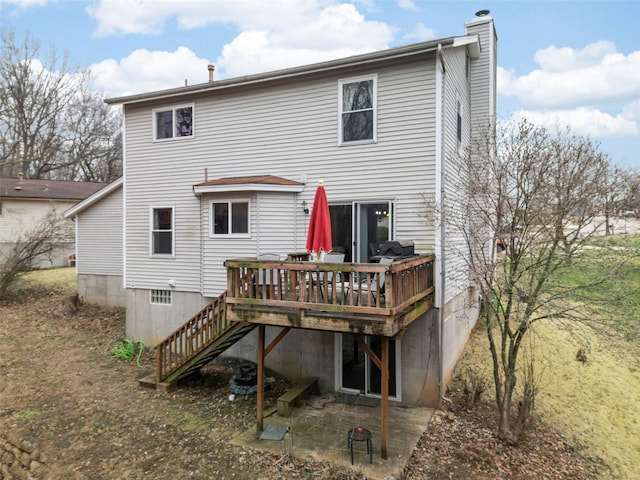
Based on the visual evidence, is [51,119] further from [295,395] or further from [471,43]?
[295,395]

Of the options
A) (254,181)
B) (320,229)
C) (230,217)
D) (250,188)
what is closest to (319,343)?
(320,229)

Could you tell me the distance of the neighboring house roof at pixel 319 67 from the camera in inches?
329

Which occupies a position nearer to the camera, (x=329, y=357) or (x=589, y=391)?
(x=329, y=357)

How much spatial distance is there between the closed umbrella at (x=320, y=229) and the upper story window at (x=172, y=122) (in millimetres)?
5403

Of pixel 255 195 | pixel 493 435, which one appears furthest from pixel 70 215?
pixel 493 435

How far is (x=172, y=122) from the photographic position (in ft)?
37.9

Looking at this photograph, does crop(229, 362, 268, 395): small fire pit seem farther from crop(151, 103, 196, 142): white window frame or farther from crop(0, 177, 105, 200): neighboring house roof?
crop(0, 177, 105, 200): neighboring house roof

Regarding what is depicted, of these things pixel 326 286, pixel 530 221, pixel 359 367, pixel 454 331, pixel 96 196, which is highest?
pixel 96 196

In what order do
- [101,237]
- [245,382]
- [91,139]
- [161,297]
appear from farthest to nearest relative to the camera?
[91,139] < [101,237] < [161,297] < [245,382]

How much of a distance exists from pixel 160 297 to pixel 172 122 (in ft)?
16.7

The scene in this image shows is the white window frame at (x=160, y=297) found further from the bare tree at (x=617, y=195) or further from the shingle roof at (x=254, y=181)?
the bare tree at (x=617, y=195)

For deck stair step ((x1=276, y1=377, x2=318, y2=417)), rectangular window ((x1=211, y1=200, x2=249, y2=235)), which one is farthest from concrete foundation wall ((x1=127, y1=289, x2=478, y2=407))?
rectangular window ((x1=211, y1=200, x2=249, y2=235))

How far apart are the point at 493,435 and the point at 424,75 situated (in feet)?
24.2

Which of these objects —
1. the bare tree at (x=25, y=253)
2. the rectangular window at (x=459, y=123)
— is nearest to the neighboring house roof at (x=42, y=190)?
the bare tree at (x=25, y=253)
